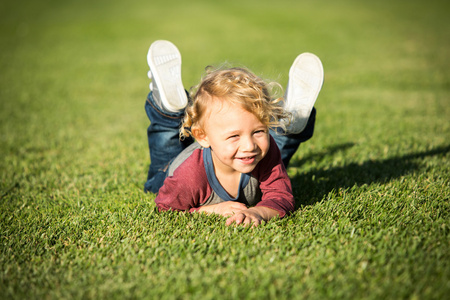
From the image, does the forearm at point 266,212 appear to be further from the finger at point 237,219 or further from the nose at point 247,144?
the nose at point 247,144

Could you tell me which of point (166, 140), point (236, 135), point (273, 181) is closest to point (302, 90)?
point (273, 181)

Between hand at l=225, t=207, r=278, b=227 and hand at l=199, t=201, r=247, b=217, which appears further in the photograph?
hand at l=199, t=201, r=247, b=217

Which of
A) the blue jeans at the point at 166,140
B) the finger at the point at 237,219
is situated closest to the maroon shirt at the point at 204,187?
the finger at the point at 237,219

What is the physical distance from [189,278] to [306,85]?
6.09ft

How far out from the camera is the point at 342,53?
13148mm

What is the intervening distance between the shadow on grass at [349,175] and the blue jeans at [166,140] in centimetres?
33

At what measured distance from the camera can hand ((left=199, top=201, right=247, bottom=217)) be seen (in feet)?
8.78

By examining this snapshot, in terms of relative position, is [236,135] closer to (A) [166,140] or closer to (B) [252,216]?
(B) [252,216]

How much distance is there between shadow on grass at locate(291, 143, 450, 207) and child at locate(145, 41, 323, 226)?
13.1 inches

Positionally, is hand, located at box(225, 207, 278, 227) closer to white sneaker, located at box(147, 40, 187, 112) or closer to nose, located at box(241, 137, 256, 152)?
nose, located at box(241, 137, 256, 152)

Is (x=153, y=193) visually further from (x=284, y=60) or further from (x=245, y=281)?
(x=284, y=60)

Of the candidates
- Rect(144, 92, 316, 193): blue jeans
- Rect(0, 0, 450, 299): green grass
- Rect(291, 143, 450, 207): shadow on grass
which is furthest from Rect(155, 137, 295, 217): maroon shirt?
Rect(144, 92, 316, 193): blue jeans

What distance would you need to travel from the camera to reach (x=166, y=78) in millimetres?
3170

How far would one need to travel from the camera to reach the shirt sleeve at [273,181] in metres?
2.69
